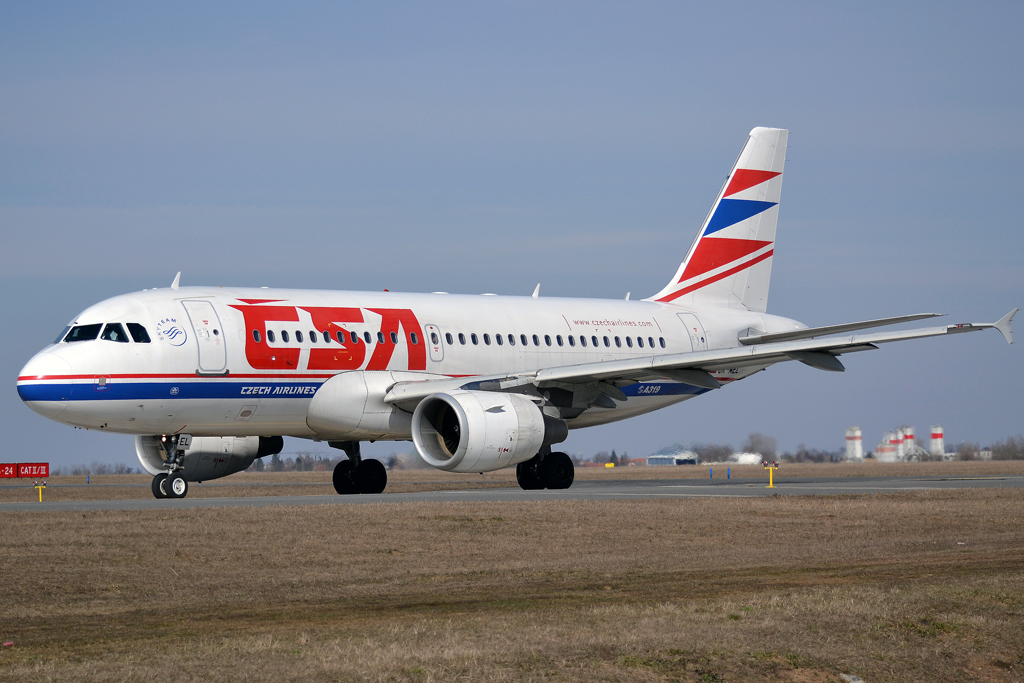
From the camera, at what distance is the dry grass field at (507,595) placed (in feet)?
33.3

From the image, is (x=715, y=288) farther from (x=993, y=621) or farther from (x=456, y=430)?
(x=993, y=621)

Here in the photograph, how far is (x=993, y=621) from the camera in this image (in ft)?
40.5

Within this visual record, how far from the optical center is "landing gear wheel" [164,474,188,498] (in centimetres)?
2592

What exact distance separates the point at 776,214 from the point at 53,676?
3119 centimetres

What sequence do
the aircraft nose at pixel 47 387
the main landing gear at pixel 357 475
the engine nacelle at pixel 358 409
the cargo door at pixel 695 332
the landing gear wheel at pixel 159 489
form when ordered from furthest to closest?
the cargo door at pixel 695 332 → the main landing gear at pixel 357 475 → the engine nacelle at pixel 358 409 → the landing gear wheel at pixel 159 489 → the aircraft nose at pixel 47 387

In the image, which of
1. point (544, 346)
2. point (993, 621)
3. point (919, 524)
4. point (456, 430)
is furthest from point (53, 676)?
point (544, 346)

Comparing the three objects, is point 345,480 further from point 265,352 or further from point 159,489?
point 159,489

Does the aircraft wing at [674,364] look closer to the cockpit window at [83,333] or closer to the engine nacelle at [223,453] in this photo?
the engine nacelle at [223,453]

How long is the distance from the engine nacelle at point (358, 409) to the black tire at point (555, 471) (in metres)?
3.43

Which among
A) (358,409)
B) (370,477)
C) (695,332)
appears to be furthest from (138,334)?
(695,332)

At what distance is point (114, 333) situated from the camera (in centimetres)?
2506

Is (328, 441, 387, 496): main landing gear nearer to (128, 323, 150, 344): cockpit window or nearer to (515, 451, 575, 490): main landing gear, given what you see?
(515, 451, 575, 490): main landing gear

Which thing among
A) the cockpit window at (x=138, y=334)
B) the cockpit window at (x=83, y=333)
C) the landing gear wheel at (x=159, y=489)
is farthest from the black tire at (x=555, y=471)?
A: the cockpit window at (x=83, y=333)

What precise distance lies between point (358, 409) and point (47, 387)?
6.34 m
